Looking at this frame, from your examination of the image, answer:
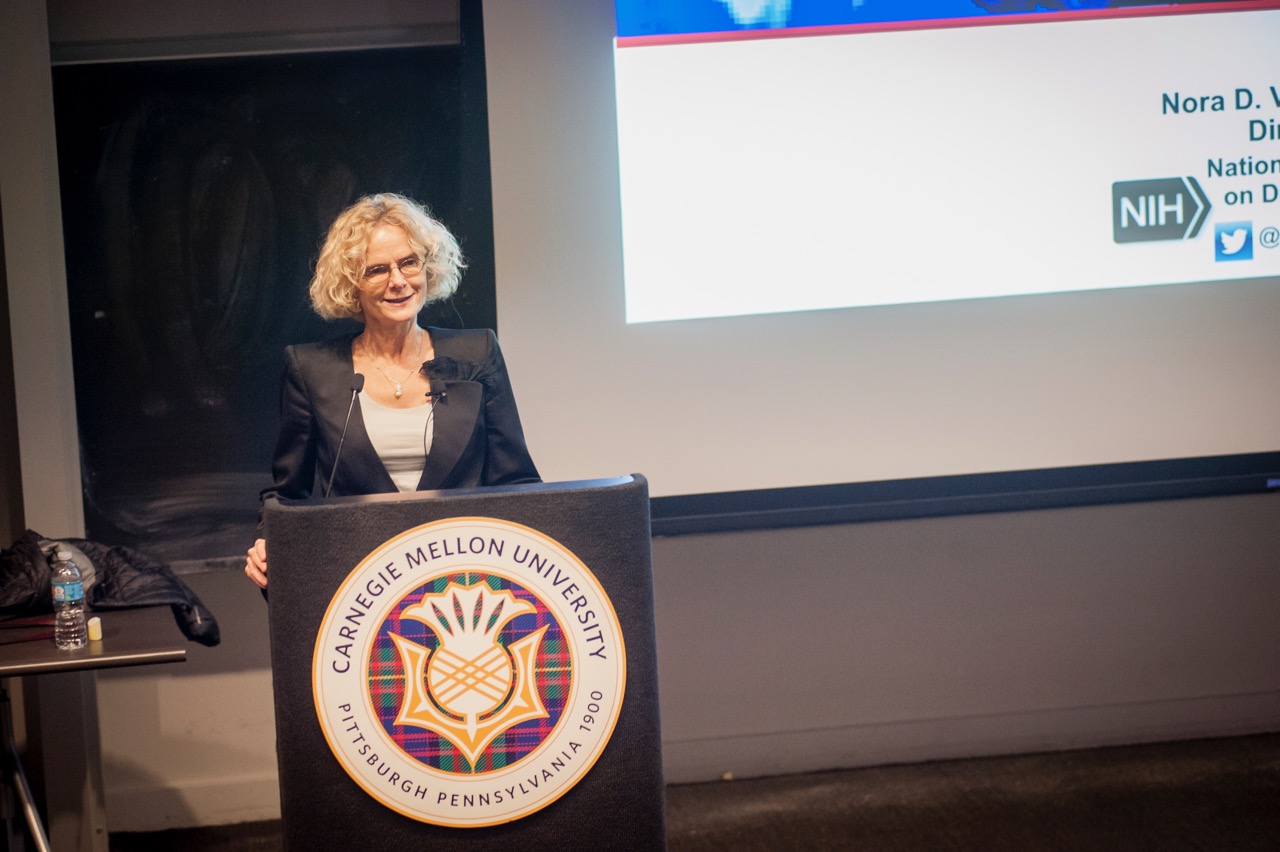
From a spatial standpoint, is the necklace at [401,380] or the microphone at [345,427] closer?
the microphone at [345,427]

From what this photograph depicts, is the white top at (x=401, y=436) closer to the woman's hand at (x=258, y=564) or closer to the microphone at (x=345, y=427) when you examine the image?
the microphone at (x=345, y=427)

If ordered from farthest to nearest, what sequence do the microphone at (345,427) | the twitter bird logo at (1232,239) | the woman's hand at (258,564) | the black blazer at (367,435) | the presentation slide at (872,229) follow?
the twitter bird logo at (1232,239) < the presentation slide at (872,229) < the black blazer at (367,435) < the microphone at (345,427) < the woman's hand at (258,564)

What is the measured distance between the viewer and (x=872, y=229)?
3.09 meters

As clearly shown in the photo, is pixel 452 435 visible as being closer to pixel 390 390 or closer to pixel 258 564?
pixel 390 390

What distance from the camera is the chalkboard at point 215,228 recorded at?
306 cm

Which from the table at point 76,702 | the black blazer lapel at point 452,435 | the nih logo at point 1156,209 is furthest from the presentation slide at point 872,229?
the table at point 76,702

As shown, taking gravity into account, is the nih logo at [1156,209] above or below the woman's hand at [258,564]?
above

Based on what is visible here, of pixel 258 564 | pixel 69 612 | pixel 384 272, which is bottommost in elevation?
pixel 69 612

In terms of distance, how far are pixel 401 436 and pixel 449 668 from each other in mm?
730

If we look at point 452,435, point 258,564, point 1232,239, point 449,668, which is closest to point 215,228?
point 452,435

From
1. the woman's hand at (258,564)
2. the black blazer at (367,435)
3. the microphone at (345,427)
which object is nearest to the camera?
the woman's hand at (258,564)

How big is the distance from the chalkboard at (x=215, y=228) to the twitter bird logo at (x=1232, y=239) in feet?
A: 6.60

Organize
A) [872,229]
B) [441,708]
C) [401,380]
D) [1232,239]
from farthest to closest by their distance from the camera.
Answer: [1232,239]
[872,229]
[401,380]
[441,708]

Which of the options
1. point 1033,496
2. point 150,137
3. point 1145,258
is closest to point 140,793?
point 150,137
